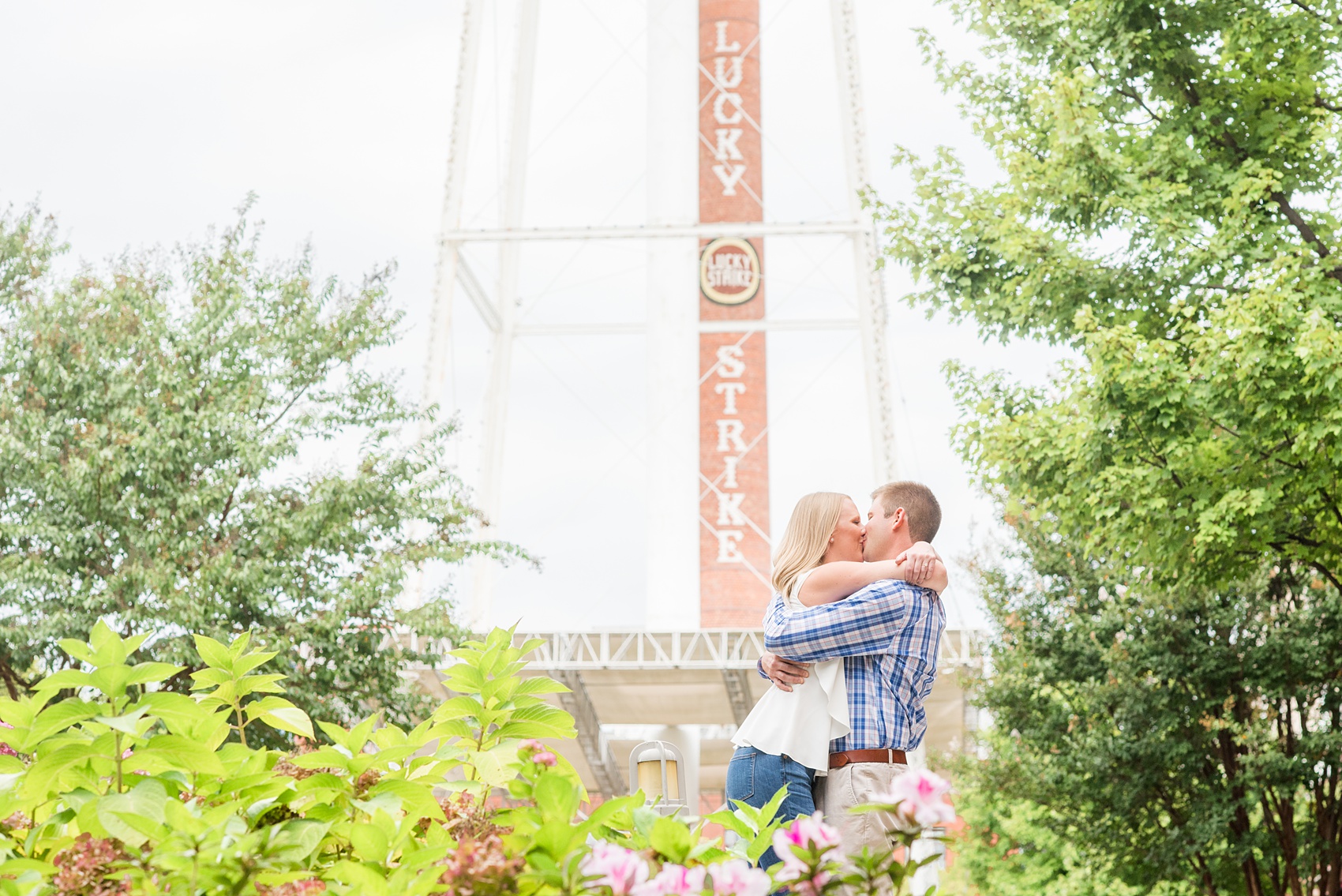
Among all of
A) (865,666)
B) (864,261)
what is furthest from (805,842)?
(864,261)

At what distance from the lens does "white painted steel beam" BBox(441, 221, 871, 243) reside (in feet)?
85.4

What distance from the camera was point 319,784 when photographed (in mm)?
2074

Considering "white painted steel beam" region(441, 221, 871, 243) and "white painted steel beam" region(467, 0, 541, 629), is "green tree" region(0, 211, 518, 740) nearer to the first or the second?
"white painted steel beam" region(441, 221, 871, 243)

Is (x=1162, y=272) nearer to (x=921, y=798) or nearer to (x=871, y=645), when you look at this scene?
(x=871, y=645)

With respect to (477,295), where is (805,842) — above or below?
below

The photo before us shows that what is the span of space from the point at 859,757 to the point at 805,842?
1.99 meters

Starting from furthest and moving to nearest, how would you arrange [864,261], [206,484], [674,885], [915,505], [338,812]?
[864,261] → [206,484] → [915,505] → [338,812] → [674,885]

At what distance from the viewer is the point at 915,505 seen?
4059mm

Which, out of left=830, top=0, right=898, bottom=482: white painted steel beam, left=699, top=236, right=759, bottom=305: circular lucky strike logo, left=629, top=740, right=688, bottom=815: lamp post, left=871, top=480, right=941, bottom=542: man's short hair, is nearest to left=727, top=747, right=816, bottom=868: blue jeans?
left=629, top=740, right=688, bottom=815: lamp post

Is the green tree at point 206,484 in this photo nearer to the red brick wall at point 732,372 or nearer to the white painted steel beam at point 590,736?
the white painted steel beam at point 590,736

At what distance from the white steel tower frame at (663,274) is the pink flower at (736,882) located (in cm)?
2404

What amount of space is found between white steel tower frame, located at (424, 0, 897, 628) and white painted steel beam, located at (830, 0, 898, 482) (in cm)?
2

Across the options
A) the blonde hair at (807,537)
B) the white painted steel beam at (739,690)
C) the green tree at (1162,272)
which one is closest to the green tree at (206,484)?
the green tree at (1162,272)

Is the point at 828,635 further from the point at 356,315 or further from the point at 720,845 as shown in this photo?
the point at 356,315
